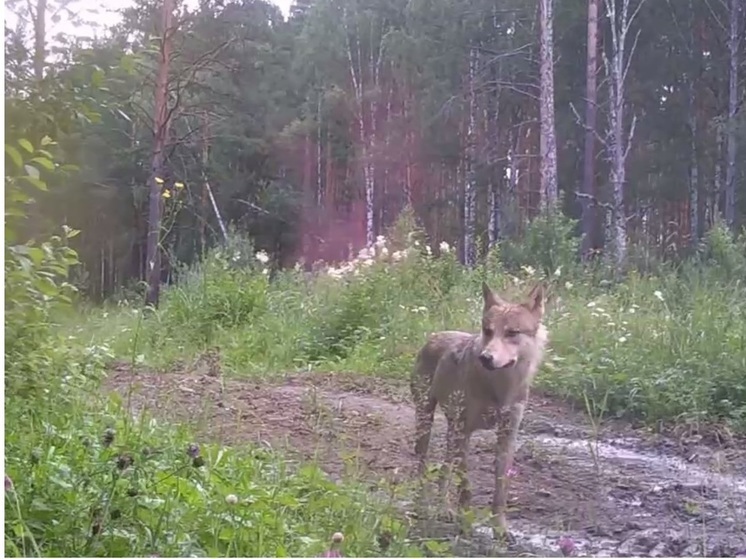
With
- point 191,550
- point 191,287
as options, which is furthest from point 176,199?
point 191,550

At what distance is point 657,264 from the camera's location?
1640mm

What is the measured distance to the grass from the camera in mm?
1333

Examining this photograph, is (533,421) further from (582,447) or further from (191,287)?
(191,287)

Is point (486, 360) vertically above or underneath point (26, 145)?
underneath

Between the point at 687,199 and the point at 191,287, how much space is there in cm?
90

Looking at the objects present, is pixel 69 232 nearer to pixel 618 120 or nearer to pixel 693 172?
pixel 618 120

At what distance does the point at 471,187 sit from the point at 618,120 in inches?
11.0

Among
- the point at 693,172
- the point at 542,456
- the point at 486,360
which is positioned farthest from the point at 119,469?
the point at 693,172

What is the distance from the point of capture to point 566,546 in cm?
143

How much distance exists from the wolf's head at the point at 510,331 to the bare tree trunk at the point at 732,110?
0.37 meters

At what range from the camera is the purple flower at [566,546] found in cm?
143

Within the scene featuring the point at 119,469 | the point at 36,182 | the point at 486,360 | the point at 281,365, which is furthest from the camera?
the point at 281,365

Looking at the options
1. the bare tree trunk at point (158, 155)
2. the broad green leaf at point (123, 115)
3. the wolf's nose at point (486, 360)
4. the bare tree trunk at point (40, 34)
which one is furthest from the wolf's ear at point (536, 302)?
the bare tree trunk at point (40, 34)

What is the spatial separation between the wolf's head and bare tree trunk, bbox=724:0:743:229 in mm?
367
